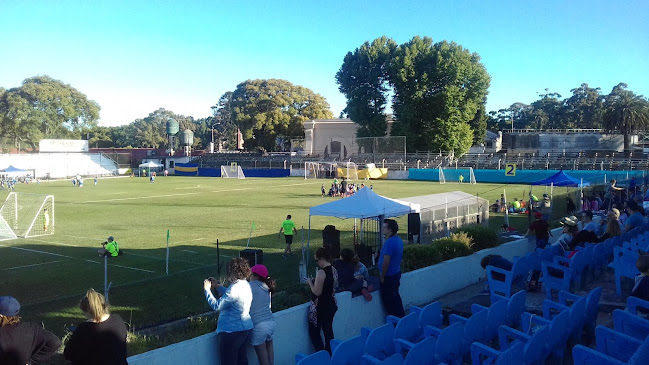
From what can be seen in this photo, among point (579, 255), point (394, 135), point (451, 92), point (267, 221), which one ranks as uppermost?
point (451, 92)

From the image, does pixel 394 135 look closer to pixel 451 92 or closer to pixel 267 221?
pixel 451 92

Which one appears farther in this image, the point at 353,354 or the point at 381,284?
the point at 381,284

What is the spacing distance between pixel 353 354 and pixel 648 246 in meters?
6.99

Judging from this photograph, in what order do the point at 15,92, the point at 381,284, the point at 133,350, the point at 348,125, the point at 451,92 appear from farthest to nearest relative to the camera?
the point at 15,92 < the point at 348,125 < the point at 451,92 < the point at 381,284 < the point at 133,350

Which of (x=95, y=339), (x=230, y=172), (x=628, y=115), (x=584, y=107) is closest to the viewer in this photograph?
(x=95, y=339)

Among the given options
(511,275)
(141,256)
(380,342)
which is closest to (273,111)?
(141,256)

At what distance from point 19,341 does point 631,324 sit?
5.59 meters

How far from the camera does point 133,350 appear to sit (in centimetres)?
548

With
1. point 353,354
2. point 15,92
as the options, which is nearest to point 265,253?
point 353,354

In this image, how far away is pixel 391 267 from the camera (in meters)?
7.20

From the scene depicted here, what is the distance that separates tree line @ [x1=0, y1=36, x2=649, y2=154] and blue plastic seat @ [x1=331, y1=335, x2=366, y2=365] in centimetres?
5992

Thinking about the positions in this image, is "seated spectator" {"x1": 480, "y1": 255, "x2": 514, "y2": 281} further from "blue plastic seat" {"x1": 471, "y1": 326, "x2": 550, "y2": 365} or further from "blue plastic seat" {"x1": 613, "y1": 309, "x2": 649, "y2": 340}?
"blue plastic seat" {"x1": 471, "y1": 326, "x2": 550, "y2": 365}

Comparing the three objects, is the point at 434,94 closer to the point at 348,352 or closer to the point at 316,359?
the point at 348,352

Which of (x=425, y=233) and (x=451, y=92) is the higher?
(x=451, y=92)
